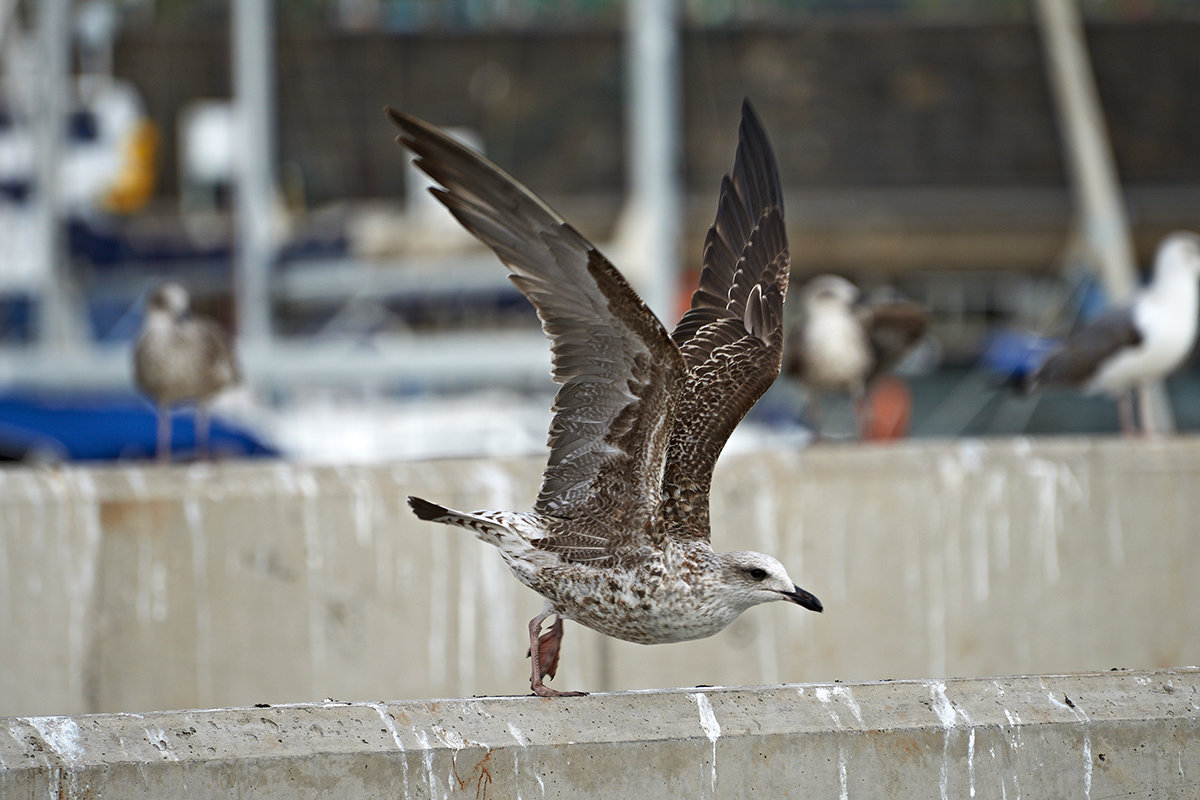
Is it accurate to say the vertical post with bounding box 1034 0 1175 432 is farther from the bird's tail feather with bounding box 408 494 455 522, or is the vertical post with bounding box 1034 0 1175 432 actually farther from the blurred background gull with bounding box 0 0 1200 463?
the bird's tail feather with bounding box 408 494 455 522

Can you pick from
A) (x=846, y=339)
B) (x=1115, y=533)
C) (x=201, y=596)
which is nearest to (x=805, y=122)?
(x=846, y=339)

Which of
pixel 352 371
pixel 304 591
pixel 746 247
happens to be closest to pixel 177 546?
pixel 304 591

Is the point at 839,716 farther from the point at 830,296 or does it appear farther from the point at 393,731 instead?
the point at 830,296

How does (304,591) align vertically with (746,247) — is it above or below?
below

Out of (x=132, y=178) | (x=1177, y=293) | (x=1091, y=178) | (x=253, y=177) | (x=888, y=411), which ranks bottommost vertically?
(x=888, y=411)

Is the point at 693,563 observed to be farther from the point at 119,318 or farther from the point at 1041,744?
the point at 119,318

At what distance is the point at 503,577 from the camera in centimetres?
663

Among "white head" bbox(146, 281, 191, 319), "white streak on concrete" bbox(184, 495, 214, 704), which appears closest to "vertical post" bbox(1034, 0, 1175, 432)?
"white head" bbox(146, 281, 191, 319)

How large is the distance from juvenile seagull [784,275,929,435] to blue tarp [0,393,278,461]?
3755 millimetres

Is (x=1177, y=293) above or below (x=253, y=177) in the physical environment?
below

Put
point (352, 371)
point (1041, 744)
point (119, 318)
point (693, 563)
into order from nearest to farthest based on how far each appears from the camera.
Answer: point (1041, 744) < point (693, 563) < point (352, 371) < point (119, 318)

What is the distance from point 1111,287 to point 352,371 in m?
6.08

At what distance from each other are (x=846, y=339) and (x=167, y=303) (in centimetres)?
399

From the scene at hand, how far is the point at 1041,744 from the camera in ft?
11.7
